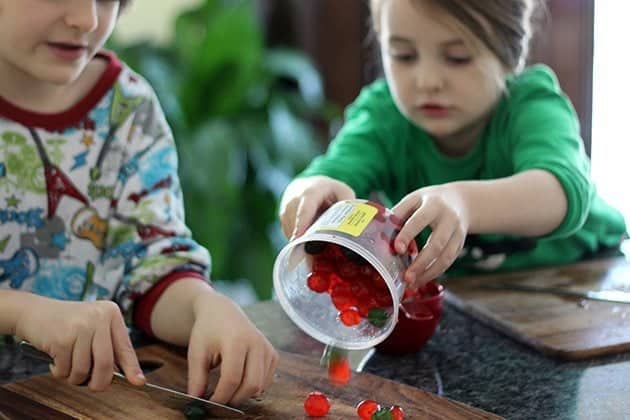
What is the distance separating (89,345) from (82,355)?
10 millimetres

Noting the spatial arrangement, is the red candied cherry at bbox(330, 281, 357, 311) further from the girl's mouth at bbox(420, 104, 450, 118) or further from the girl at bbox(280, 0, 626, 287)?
the girl's mouth at bbox(420, 104, 450, 118)

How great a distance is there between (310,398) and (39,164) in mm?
429

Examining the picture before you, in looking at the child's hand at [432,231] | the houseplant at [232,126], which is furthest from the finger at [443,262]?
the houseplant at [232,126]

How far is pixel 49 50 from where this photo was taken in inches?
38.2

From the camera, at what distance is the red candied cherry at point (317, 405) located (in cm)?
83

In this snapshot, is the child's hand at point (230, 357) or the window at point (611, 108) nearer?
the child's hand at point (230, 357)

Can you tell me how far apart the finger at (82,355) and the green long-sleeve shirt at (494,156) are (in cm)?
48

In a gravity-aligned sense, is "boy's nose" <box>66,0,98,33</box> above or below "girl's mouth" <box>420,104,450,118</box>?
above

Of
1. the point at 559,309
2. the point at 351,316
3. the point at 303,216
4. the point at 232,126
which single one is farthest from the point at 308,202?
the point at 232,126

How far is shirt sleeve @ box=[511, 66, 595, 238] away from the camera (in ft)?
3.65

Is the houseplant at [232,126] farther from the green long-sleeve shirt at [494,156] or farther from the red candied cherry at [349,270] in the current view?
the red candied cherry at [349,270]

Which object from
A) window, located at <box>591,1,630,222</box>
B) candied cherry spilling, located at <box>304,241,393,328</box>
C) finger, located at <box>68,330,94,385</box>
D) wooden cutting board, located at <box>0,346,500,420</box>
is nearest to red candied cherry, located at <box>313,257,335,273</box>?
candied cherry spilling, located at <box>304,241,393,328</box>

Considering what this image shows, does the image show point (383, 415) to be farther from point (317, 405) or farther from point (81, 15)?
Result: point (81, 15)

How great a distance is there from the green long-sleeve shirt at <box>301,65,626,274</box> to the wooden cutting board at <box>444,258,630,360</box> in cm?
6
